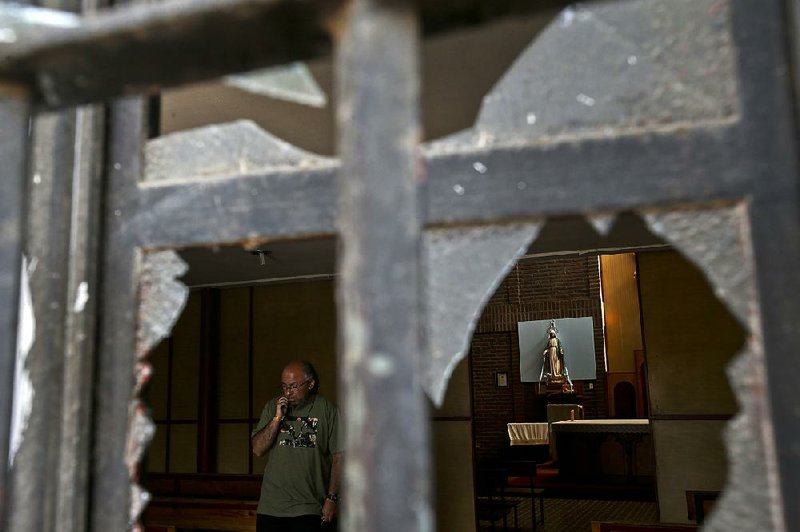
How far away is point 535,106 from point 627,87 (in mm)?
125

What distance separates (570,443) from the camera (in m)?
10.3

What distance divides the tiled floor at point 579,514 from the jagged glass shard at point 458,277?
23.8ft

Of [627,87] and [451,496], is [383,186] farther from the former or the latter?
[451,496]

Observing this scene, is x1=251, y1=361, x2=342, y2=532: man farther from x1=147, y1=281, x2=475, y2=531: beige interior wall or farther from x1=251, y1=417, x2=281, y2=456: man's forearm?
x1=147, y1=281, x2=475, y2=531: beige interior wall

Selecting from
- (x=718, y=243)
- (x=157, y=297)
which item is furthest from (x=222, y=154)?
(x=718, y=243)

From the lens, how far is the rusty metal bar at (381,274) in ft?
2.11

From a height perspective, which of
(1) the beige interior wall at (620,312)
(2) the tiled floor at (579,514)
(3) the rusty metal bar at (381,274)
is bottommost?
(2) the tiled floor at (579,514)

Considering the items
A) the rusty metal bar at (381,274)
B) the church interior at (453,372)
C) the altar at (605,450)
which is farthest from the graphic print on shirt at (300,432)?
the altar at (605,450)

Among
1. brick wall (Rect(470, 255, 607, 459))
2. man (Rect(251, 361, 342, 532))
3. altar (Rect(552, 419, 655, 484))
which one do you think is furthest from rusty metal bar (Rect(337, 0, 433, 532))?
brick wall (Rect(470, 255, 607, 459))

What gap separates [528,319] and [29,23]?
1405cm

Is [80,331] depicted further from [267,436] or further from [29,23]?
[267,436]

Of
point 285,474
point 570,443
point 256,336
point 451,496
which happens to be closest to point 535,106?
point 285,474

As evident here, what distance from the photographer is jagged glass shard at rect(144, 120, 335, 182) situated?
3.67 feet

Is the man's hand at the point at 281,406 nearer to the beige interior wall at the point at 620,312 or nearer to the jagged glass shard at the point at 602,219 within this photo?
the jagged glass shard at the point at 602,219
